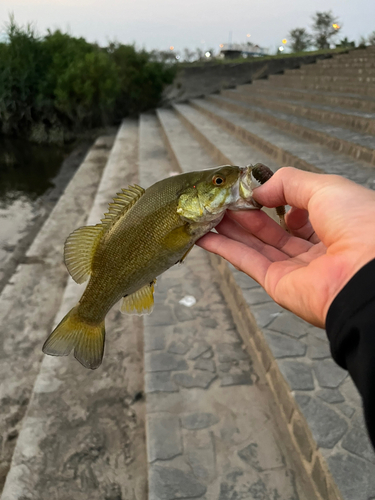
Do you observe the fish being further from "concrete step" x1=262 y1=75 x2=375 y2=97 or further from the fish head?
"concrete step" x1=262 y1=75 x2=375 y2=97

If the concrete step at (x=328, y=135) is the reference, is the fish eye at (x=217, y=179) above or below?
above

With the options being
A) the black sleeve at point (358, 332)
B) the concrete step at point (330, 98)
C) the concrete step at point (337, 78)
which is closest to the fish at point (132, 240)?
the black sleeve at point (358, 332)

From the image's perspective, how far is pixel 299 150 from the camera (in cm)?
504

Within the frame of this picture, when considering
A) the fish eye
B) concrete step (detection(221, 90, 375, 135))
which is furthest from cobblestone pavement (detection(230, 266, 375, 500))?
concrete step (detection(221, 90, 375, 135))

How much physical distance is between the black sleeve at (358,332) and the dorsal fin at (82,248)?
744 mm

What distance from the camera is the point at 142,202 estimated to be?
1.16m

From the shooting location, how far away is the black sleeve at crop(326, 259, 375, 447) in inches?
33.0

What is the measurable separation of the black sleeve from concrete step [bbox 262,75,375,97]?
6987 mm

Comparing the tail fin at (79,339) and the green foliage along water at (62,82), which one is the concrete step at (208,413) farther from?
the green foliage along water at (62,82)

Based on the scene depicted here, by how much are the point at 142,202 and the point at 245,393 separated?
194cm

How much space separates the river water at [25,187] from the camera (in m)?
5.62

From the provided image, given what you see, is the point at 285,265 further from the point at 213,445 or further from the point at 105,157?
the point at 105,157

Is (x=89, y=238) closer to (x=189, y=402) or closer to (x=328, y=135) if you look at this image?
(x=189, y=402)

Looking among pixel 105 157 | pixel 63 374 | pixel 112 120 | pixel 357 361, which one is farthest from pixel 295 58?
pixel 357 361
